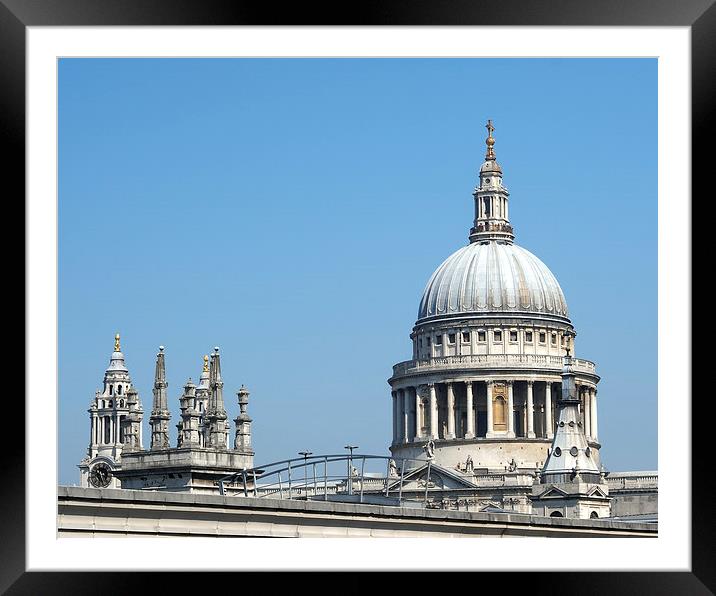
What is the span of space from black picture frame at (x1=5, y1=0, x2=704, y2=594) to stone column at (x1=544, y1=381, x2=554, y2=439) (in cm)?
11618

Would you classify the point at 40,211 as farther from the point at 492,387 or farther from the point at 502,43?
the point at 492,387

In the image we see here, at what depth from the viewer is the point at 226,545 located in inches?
635

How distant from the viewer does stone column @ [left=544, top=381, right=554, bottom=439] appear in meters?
132

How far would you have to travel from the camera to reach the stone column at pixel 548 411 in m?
132

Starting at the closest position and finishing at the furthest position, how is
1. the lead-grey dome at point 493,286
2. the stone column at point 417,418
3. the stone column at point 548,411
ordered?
the stone column at point 548,411 → the stone column at point 417,418 → the lead-grey dome at point 493,286

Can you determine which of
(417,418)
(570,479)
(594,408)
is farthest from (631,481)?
(417,418)

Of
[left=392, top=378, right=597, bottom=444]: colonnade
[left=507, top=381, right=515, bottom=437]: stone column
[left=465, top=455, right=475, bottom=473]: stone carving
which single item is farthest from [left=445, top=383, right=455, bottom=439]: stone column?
[left=465, top=455, right=475, bottom=473]: stone carving

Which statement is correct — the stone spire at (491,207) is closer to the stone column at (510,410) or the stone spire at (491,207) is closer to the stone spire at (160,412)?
the stone column at (510,410)

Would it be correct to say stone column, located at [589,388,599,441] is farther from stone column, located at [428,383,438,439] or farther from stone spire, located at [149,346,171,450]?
stone spire, located at [149,346,171,450]

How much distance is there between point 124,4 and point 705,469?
21.7ft

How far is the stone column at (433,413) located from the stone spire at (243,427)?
62872 millimetres

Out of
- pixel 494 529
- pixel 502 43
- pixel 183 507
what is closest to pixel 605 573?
pixel 502 43

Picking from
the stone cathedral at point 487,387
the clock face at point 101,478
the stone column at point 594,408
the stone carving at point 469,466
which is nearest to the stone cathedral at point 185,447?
the clock face at point 101,478

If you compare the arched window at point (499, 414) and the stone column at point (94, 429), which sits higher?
the arched window at point (499, 414)
